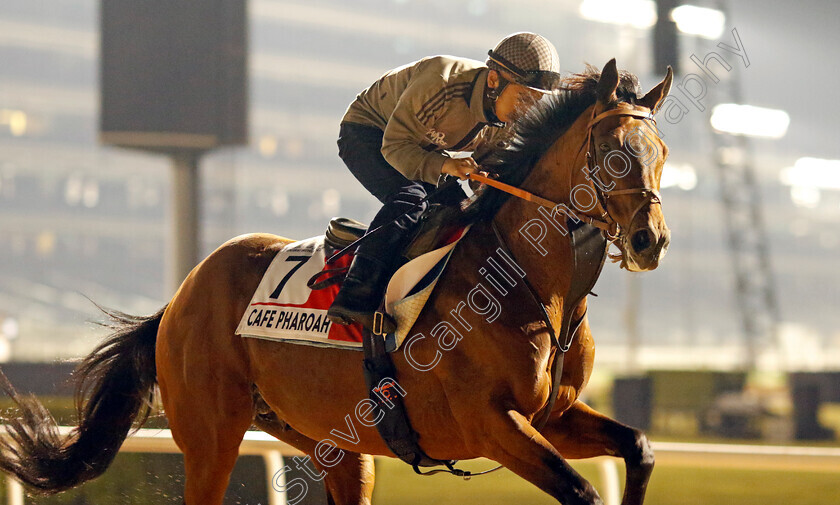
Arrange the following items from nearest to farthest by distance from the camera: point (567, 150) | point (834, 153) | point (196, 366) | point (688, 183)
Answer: point (567, 150), point (196, 366), point (834, 153), point (688, 183)

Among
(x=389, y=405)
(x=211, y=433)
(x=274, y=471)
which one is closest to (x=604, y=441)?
(x=389, y=405)

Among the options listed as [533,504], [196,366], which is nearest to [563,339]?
[196,366]

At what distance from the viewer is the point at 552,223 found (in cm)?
287

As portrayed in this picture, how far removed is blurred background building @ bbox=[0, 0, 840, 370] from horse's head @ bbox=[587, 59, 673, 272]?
27761 mm

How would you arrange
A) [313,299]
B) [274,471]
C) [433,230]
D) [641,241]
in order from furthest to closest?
[274,471]
[313,299]
[433,230]
[641,241]

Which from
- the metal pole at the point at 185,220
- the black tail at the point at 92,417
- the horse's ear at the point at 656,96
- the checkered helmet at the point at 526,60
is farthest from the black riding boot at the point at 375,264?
the metal pole at the point at 185,220

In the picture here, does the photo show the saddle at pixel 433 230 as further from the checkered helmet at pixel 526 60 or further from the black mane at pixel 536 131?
the checkered helmet at pixel 526 60

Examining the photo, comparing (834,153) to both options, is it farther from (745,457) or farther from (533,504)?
(745,457)

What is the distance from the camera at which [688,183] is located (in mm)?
32594

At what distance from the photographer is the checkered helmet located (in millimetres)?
2980

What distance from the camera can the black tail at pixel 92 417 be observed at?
3.71m

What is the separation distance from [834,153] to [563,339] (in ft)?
95.2

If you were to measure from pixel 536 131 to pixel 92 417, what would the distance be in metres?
2.25

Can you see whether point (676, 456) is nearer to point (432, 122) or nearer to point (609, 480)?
point (609, 480)
